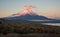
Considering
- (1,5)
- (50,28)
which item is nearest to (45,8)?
(50,28)

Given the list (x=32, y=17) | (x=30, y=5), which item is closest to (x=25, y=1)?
(x=30, y=5)

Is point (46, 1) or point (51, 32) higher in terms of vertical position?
point (46, 1)

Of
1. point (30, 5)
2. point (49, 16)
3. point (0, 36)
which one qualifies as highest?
point (30, 5)

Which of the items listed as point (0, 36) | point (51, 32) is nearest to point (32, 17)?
point (51, 32)

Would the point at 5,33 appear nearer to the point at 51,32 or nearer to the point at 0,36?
the point at 0,36

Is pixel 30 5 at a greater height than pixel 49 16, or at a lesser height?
greater

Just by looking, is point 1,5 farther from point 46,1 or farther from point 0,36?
point 46,1

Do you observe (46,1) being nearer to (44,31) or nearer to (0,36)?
(44,31)
